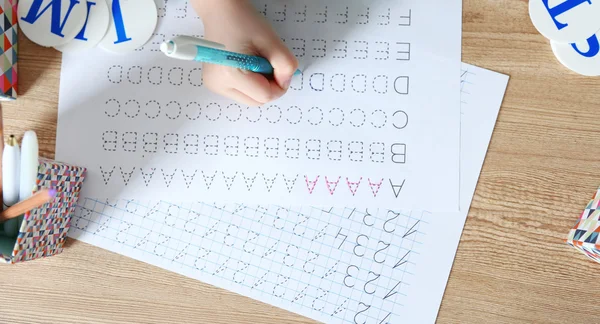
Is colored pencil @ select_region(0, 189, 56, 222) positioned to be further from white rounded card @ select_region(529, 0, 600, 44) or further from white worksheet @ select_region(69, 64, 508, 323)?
white rounded card @ select_region(529, 0, 600, 44)

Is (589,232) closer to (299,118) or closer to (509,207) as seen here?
(509,207)

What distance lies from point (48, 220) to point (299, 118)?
0.98 ft

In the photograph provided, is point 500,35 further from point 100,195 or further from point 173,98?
point 100,195

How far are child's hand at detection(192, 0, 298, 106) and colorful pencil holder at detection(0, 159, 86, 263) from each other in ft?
0.63

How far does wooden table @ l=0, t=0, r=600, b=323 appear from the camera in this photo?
67 cm

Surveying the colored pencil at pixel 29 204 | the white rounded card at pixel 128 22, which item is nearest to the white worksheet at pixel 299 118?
the white rounded card at pixel 128 22

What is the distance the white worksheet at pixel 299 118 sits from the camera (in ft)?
2.20

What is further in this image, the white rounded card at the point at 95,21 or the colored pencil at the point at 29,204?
the white rounded card at the point at 95,21

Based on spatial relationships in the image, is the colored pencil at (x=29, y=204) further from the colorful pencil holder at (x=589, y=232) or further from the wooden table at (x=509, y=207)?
the colorful pencil holder at (x=589, y=232)

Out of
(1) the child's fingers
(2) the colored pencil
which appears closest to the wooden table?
(2) the colored pencil

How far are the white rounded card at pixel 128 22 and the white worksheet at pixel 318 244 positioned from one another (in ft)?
0.62

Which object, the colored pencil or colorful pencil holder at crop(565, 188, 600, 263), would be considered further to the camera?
colorful pencil holder at crop(565, 188, 600, 263)

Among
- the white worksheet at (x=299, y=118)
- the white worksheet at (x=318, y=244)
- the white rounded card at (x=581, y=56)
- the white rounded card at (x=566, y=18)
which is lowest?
the white worksheet at (x=318, y=244)

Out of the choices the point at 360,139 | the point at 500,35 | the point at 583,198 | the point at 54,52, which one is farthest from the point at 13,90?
the point at 583,198
